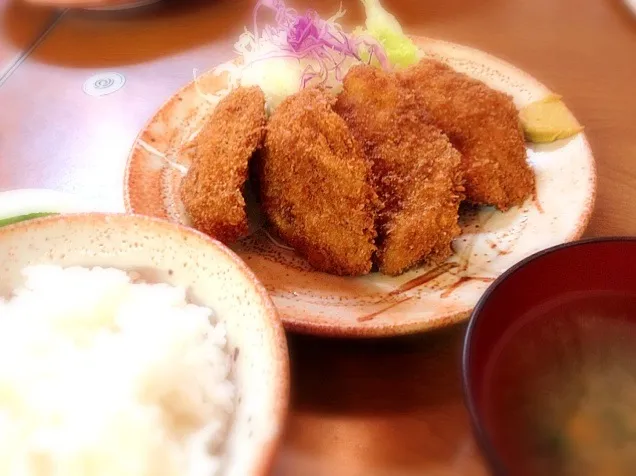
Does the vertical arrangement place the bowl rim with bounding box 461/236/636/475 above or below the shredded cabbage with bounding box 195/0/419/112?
above

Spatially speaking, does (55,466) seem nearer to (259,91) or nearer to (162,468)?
(162,468)

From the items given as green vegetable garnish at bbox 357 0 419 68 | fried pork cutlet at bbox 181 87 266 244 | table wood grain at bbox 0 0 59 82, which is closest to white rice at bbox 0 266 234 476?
fried pork cutlet at bbox 181 87 266 244

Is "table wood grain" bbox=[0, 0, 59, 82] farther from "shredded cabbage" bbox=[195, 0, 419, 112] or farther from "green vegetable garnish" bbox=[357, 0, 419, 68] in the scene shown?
"green vegetable garnish" bbox=[357, 0, 419, 68]

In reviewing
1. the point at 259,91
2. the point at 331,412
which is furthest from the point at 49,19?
the point at 331,412

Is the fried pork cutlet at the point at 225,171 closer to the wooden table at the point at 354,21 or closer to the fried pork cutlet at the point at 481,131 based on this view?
the wooden table at the point at 354,21

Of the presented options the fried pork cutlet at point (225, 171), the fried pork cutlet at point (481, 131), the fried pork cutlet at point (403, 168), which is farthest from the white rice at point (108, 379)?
the fried pork cutlet at point (481, 131)

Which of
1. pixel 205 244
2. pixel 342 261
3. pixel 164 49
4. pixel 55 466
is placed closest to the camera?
pixel 55 466
